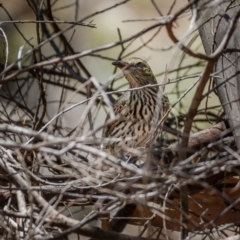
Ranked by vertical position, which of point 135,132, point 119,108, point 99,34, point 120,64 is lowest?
point 135,132

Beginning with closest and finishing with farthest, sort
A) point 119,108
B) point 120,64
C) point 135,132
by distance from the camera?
point 135,132 → point 120,64 → point 119,108

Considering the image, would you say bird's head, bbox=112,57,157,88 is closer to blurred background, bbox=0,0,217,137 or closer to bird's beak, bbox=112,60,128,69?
bird's beak, bbox=112,60,128,69

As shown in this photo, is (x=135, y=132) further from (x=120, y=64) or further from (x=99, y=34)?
(x=99, y=34)

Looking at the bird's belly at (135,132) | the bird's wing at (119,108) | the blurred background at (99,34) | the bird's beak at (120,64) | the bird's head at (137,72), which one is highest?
the blurred background at (99,34)

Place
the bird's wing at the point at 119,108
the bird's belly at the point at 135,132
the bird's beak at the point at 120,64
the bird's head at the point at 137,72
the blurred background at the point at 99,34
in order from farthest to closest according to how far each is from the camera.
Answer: the blurred background at the point at 99,34, the bird's head at the point at 137,72, the bird's wing at the point at 119,108, the bird's beak at the point at 120,64, the bird's belly at the point at 135,132

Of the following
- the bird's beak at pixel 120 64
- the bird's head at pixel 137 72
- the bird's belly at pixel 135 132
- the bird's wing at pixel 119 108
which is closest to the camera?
the bird's belly at pixel 135 132

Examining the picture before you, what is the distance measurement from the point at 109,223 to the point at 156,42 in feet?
21.5

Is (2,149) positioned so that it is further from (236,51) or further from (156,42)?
(156,42)

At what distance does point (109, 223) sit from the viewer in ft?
13.3

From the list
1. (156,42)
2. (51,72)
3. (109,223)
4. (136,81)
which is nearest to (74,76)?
(51,72)

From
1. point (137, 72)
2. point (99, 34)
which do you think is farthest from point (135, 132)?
point (99, 34)

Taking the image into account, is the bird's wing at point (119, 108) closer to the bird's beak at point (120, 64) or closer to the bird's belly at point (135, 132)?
the bird's belly at point (135, 132)

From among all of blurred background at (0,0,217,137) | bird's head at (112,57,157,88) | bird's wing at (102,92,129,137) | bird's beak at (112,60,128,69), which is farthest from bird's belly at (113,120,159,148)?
blurred background at (0,0,217,137)

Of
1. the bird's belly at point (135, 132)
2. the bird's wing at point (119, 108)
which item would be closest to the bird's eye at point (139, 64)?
the bird's wing at point (119, 108)
